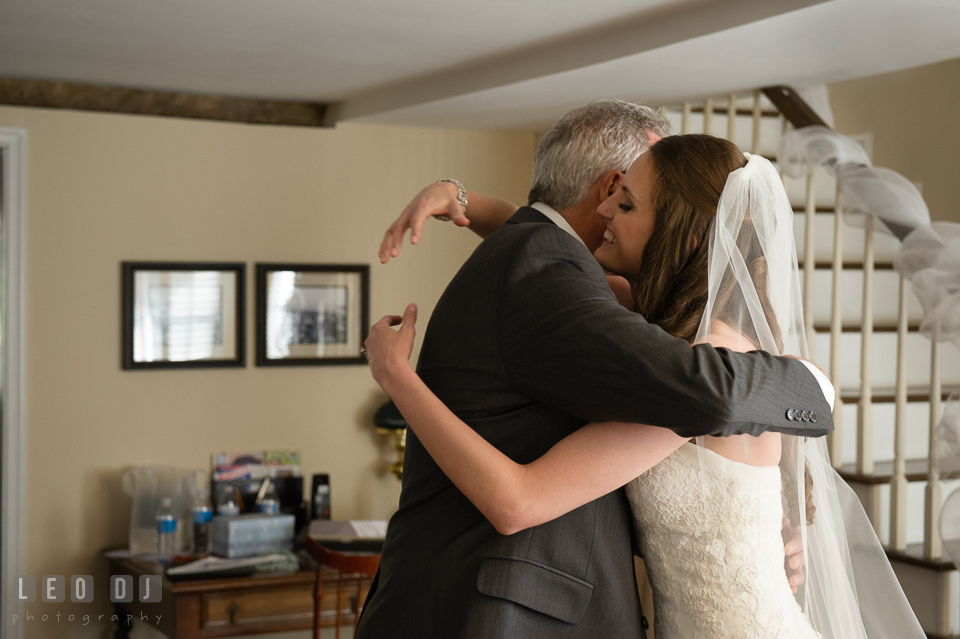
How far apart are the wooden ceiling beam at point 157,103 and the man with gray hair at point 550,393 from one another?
3019 millimetres

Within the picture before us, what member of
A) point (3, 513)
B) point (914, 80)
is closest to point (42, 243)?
point (3, 513)

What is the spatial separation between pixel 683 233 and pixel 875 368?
3.00 metres

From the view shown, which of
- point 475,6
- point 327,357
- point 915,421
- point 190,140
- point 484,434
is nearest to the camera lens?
point 484,434

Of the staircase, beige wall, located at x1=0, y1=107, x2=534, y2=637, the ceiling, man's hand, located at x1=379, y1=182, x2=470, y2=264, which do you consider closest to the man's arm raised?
man's hand, located at x1=379, y1=182, x2=470, y2=264

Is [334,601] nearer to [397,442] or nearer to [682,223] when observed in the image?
[397,442]

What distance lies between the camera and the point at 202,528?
382cm

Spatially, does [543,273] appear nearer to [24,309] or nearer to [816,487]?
[816,487]

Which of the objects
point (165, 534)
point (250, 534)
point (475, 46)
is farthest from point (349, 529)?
point (475, 46)

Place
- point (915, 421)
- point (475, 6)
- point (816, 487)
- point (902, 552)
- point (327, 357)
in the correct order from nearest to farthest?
point (816, 487) → point (475, 6) → point (902, 552) → point (915, 421) → point (327, 357)

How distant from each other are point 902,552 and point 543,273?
8.44ft

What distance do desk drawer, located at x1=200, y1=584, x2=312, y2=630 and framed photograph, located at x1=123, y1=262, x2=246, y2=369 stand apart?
1.10m

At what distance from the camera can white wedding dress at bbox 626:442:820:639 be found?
4.34 feet

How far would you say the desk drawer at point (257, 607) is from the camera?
3.40 metres

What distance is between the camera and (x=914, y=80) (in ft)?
14.2
